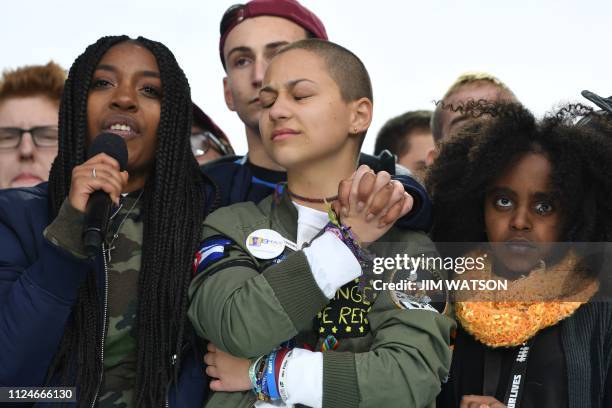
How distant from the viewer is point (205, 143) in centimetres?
491

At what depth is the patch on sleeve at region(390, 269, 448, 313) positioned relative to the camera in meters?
2.71

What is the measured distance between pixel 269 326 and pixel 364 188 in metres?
0.48

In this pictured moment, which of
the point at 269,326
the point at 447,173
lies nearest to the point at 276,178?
the point at 447,173

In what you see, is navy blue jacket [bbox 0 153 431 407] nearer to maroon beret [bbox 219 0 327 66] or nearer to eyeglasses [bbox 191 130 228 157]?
maroon beret [bbox 219 0 327 66]

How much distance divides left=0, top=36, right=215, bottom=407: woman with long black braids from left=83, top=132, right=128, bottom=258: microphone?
5cm

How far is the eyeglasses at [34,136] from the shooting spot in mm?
4707

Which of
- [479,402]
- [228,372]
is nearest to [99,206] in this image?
[228,372]

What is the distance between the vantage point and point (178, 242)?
9.87 ft

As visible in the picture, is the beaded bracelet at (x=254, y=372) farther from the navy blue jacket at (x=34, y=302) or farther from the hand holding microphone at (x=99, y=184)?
the hand holding microphone at (x=99, y=184)

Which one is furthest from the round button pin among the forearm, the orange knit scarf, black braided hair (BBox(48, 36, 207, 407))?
the orange knit scarf

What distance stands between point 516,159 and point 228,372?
126 cm

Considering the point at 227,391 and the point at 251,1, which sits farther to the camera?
the point at 251,1

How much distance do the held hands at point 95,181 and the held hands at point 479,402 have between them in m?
1.27

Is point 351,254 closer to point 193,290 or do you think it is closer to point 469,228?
point 193,290
